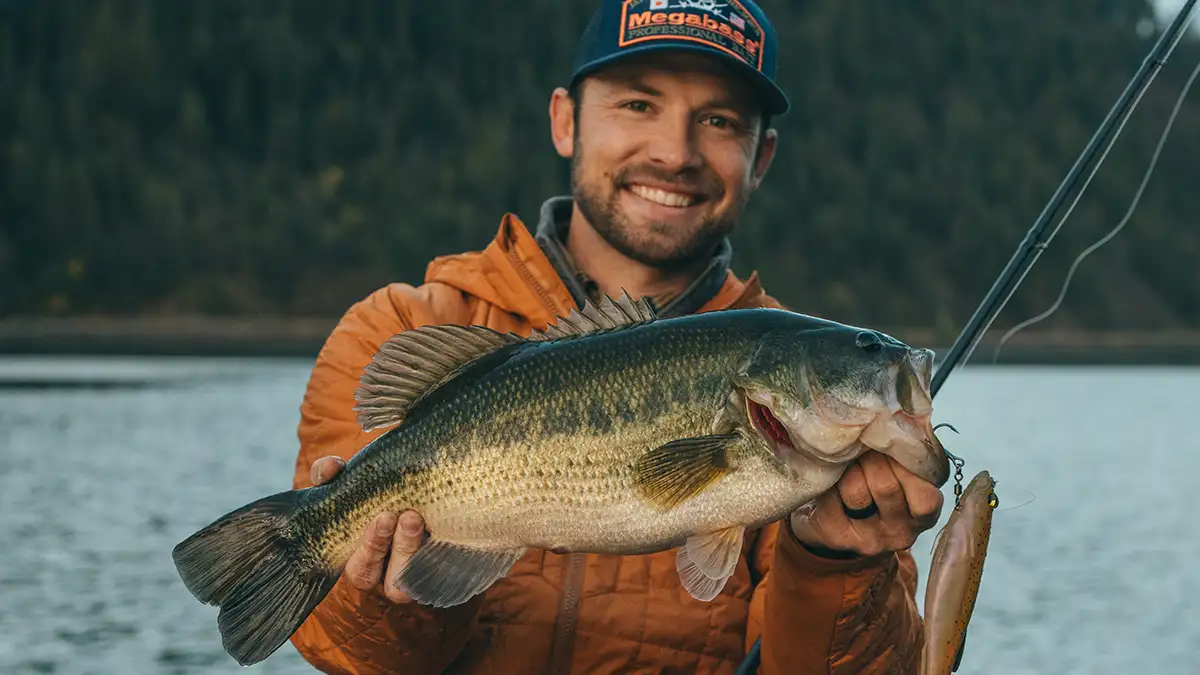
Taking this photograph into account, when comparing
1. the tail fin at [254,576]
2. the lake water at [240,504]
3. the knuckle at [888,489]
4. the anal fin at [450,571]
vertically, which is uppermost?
the knuckle at [888,489]

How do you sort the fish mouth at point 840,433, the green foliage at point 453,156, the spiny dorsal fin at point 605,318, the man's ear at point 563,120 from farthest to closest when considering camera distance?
the green foliage at point 453,156 < the man's ear at point 563,120 < the spiny dorsal fin at point 605,318 < the fish mouth at point 840,433

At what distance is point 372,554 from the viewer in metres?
3.25

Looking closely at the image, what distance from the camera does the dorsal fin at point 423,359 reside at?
11.0 feet

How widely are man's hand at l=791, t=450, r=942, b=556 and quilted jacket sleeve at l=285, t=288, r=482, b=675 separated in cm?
94

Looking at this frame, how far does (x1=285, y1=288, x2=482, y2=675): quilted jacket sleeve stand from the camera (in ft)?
11.3

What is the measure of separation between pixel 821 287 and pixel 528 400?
79.3m

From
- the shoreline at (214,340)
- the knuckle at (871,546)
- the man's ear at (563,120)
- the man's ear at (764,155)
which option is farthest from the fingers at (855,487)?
the shoreline at (214,340)

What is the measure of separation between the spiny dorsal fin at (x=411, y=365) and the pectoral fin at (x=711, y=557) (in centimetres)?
67

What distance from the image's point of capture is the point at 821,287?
267 feet

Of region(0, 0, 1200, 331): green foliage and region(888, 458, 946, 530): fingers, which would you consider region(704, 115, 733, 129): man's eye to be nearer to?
region(888, 458, 946, 530): fingers

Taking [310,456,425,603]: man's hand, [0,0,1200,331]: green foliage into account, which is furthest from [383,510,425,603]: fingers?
[0,0,1200,331]: green foliage

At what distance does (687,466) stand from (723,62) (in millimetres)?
1607

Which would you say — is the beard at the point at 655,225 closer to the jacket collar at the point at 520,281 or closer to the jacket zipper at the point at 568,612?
the jacket collar at the point at 520,281

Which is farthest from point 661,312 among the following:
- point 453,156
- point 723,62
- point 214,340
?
point 453,156
